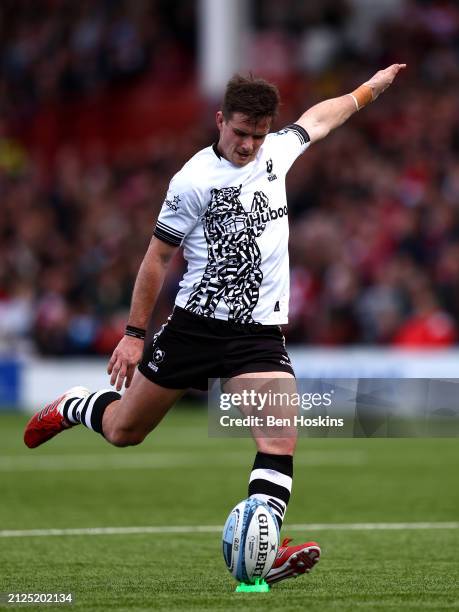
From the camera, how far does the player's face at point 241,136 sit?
22.8 ft

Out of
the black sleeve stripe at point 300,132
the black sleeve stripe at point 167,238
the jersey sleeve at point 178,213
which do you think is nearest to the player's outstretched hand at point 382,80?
the black sleeve stripe at point 300,132

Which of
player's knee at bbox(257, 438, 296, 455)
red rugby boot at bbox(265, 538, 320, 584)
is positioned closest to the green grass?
red rugby boot at bbox(265, 538, 320, 584)

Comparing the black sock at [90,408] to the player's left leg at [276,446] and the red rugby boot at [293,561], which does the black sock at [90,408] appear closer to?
the player's left leg at [276,446]

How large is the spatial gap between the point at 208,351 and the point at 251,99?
123 cm

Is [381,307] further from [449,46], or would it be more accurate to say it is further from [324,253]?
[449,46]

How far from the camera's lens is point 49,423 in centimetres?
816

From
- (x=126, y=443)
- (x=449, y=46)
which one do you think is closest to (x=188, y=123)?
(x=449, y=46)

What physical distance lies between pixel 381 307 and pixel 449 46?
5178 mm

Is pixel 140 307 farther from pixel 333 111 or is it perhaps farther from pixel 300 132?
pixel 333 111

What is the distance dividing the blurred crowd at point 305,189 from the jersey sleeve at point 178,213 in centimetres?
1110

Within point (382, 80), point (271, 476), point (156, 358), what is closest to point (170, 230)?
point (156, 358)

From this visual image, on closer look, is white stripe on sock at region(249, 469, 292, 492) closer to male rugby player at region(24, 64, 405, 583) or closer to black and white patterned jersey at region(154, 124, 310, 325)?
male rugby player at region(24, 64, 405, 583)

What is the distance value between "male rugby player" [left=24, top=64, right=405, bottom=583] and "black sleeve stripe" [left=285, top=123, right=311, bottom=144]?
344mm

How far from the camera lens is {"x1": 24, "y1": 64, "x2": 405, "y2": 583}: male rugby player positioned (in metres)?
6.97
